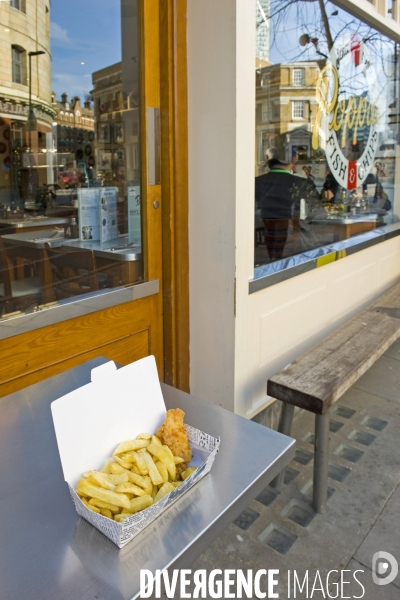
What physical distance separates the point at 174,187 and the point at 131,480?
1.67 meters

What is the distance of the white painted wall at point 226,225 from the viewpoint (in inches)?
88.2

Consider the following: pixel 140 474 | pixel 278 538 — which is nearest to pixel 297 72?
pixel 278 538

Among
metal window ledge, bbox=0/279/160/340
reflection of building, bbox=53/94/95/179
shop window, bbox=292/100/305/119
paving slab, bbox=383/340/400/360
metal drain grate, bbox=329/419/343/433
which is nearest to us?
metal window ledge, bbox=0/279/160/340

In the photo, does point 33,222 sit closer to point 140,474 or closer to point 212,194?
point 212,194

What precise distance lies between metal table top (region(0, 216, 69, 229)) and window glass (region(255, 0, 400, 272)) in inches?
52.2

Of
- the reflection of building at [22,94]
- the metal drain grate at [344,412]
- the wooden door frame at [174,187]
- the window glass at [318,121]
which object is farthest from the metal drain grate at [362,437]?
the reflection of building at [22,94]

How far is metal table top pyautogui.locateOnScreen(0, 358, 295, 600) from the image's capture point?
0.80 m

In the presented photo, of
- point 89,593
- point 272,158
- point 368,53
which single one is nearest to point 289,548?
point 89,593

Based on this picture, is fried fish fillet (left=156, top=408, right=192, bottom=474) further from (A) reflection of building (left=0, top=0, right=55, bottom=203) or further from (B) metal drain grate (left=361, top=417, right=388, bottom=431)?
(B) metal drain grate (left=361, top=417, right=388, bottom=431)

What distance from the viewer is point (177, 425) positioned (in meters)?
1.12

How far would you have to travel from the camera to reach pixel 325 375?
2.36 meters

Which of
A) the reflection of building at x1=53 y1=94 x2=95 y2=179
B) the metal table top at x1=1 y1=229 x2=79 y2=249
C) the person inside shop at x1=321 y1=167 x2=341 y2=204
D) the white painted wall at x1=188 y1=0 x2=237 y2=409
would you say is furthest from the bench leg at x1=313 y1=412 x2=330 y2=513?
the person inside shop at x1=321 y1=167 x2=341 y2=204

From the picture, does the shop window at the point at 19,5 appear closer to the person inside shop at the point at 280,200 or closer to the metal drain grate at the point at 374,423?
the person inside shop at the point at 280,200

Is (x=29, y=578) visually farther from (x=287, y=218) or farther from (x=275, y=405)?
(x=287, y=218)
